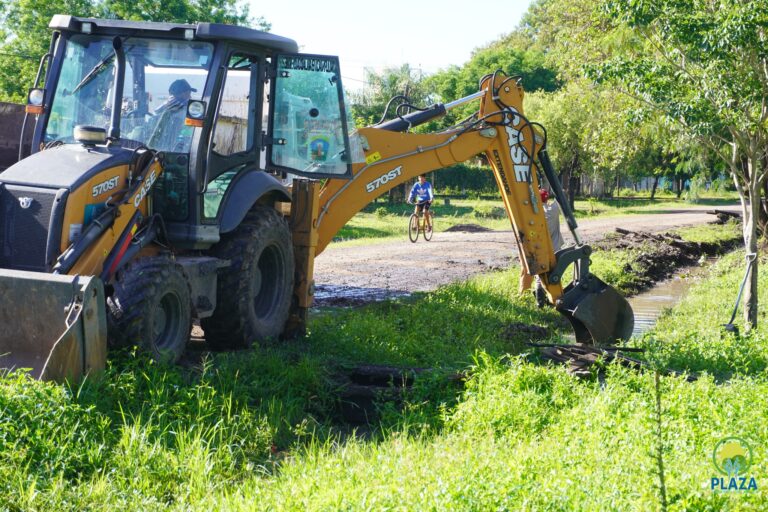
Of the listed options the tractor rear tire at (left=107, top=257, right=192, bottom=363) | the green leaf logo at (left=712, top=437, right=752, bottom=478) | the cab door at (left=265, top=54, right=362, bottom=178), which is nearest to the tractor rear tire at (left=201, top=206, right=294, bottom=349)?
the cab door at (left=265, top=54, right=362, bottom=178)

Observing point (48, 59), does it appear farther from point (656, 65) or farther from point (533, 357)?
point (656, 65)

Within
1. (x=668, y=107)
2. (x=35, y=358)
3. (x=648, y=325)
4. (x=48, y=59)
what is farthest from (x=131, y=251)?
(x=648, y=325)

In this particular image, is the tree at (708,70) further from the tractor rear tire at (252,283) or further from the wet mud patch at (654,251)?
the wet mud patch at (654,251)

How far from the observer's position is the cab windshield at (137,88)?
7586 mm

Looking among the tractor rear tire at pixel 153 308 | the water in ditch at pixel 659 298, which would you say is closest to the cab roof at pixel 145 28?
the tractor rear tire at pixel 153 308

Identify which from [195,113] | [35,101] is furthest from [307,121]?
[35,101]

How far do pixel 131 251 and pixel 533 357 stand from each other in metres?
3.74

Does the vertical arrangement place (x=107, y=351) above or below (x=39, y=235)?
below

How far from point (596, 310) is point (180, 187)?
524cm

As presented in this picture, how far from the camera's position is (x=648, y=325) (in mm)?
13734

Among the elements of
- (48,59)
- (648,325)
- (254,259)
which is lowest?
(648,325)

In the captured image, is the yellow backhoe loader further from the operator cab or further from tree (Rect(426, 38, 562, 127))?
tree (Rect(426, 38, 562, 127))

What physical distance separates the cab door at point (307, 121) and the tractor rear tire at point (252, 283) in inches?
23.3

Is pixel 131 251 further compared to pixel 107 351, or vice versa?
pixel 131 251
